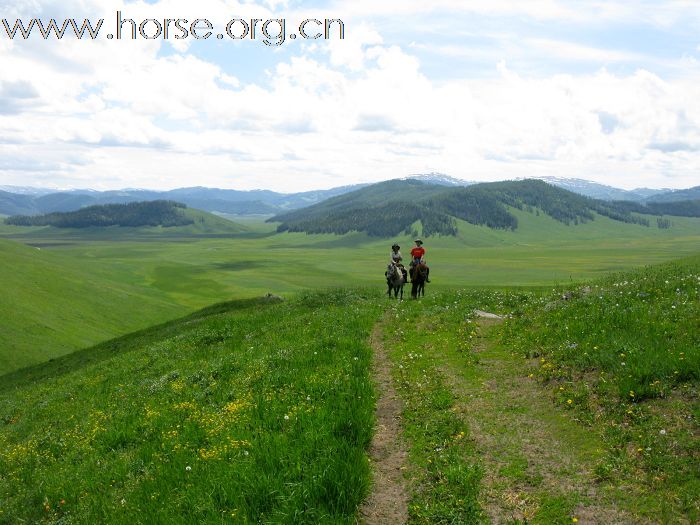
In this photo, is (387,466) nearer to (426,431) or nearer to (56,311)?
(426,431)

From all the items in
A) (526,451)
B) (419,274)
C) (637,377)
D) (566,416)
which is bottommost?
(526,451)

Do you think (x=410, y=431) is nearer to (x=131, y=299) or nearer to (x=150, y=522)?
(x=150, y=522)

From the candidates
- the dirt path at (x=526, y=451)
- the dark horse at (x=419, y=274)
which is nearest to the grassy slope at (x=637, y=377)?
the dirt path at (x=526, y=451)

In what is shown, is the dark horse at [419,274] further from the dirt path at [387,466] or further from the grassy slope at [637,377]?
the dirt path at [387,466]

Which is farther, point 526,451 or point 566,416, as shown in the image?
point 566,416

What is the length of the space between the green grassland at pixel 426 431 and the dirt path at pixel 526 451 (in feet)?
0.13

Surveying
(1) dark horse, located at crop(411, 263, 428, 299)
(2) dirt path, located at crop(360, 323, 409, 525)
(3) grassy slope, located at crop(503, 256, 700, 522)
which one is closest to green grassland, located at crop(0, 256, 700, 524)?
(3) grassy slope, located at crop(503, 256, 700, 522)

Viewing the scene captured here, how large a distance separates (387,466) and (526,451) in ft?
9.24

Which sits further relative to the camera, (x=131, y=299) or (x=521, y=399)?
(x=131, y=299)

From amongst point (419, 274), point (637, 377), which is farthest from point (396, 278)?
point (637, 377)

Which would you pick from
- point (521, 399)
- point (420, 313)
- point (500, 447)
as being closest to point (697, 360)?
point (521, 399)

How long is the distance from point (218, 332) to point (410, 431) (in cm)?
1910

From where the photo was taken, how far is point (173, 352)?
25984 mm

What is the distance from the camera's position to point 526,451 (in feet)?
31.0
